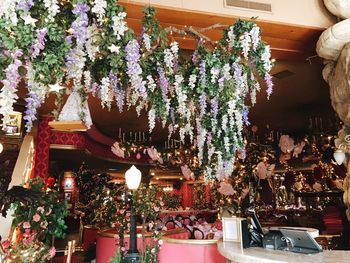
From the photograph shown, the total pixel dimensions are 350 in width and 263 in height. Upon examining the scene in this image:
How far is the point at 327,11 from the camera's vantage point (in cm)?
426

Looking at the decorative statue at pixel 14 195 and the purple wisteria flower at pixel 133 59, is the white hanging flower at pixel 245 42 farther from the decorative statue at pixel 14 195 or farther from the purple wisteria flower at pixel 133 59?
the decorative statue at pixel 14 195

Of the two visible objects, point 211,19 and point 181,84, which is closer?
point 181,84

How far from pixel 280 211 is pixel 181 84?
10438 millimetres

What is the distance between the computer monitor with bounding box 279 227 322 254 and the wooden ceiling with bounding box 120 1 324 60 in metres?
2.49

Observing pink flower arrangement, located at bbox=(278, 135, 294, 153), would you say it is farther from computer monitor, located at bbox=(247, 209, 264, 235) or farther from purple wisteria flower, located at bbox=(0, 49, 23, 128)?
purple wisteria flower, located at bbox=(0, 49, 23, 128)

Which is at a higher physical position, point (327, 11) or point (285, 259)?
point (327, 11)

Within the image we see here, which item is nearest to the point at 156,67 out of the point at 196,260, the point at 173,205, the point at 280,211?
the point at 196,260

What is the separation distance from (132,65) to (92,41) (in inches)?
13.7

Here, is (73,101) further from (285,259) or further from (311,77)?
(311,77)

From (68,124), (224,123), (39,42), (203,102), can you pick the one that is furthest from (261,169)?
(39,42)

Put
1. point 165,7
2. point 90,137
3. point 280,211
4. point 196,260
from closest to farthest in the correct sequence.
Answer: point 165,7, point 196,260, point 90,137, point 280,211

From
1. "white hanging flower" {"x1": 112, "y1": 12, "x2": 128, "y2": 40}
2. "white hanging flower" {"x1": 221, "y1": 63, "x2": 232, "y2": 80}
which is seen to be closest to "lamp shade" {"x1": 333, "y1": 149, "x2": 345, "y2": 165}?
"white hanging flower" {"x1": 221, "y1": 63, "x2": 232, "y2": 80}

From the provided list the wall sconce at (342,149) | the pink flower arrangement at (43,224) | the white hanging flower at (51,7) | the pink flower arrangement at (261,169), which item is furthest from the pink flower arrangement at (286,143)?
the white hanging flower at (51,7)

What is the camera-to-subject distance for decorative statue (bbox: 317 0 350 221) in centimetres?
385
